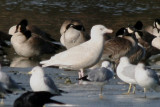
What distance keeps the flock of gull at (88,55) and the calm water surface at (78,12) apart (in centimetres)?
235

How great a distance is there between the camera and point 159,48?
17.8m

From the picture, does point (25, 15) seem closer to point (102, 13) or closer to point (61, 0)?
point (102, 13)

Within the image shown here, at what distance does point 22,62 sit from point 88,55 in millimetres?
3666

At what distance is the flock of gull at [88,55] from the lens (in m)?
10.0

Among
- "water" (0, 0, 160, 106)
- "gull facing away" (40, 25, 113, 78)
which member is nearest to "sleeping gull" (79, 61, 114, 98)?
"water" (0, 0, 160, 106)

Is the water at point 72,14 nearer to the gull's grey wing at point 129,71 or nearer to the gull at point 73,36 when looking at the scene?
the gull's grey wing at point 129,71

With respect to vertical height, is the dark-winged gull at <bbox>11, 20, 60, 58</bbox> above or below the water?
below

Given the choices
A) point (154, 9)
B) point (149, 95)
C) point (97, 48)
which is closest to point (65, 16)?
point (154, 9)

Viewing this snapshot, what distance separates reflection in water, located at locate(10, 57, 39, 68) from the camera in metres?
15.0

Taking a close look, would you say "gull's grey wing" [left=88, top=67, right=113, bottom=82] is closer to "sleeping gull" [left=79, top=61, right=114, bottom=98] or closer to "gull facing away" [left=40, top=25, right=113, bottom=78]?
"sleeping gull" [left=79, top=61, right=114, bottom=98]

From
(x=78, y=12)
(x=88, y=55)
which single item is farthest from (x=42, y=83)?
(x=78, y=12)

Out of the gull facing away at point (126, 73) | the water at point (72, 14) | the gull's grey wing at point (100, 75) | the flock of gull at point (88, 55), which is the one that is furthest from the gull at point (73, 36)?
the gull's grey wing at point (100, 75)

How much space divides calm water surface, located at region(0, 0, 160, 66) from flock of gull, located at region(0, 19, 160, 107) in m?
2.35

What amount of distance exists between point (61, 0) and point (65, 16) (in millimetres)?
5725
